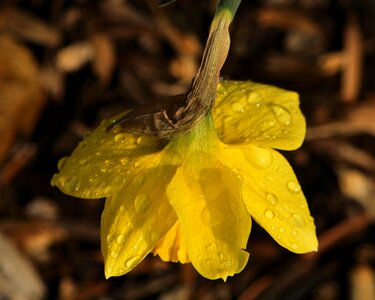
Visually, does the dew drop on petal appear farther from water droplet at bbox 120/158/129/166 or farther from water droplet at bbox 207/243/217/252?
water droplet at bbox 120/158/129/166

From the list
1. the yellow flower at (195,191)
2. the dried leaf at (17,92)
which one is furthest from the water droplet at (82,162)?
the dried leaf at (17,92)

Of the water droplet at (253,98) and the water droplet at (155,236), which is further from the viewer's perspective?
the water droplet at (253,98)

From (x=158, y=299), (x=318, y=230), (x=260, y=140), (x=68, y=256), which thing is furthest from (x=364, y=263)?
(x=260, y=140)

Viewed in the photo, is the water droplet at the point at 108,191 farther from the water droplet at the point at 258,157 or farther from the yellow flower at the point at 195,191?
the water droplet at the point at 258,157

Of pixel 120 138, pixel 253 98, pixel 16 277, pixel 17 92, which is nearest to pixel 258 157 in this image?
pixel 253 98

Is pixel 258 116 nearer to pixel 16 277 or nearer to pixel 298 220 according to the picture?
pixel 298 220

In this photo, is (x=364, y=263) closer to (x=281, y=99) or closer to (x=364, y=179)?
(x=364, y=179)

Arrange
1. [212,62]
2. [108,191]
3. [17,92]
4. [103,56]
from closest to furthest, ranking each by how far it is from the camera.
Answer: [212,62]
[108,191]
[17,92]
[103,56]
